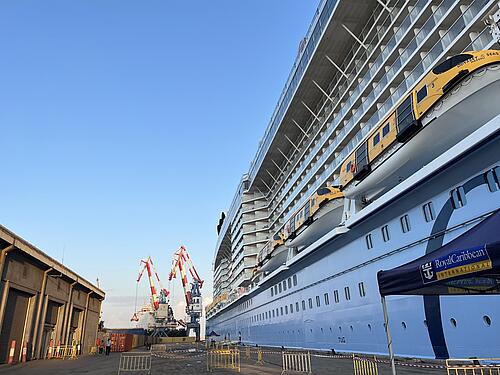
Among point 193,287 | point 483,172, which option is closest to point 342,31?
point 483,172

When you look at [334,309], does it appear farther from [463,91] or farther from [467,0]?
[467,0]

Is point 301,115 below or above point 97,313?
above

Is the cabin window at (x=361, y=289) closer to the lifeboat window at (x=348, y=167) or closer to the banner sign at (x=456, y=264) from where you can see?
the lifeboat window at (x=348, y=167)

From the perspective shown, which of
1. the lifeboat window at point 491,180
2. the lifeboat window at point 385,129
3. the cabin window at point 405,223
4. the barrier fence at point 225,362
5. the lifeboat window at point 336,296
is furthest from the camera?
the lifeboat window at point 336,296

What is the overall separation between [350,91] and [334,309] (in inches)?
572

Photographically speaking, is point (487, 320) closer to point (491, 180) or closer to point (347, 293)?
point (491, 180)

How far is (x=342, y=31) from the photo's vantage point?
974 inches

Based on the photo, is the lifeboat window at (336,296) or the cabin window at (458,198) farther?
the lifeboat window at (336,296)

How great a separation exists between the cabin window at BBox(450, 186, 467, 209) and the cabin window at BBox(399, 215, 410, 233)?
7.45 ft

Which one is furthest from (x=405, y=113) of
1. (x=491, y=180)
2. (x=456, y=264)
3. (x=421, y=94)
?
Result: (x=456, y=264)

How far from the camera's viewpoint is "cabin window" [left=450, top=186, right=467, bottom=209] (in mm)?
10875

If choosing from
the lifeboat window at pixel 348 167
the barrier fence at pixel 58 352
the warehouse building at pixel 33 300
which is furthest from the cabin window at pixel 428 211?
the barrier fence at pixel 58 352

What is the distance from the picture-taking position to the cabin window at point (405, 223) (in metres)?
13.4

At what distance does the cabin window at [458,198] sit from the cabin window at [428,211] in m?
0.97
